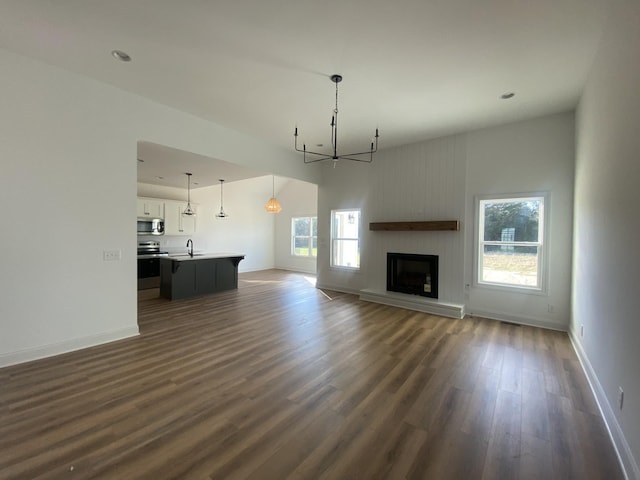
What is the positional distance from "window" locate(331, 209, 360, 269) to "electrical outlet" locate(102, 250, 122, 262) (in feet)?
14.6

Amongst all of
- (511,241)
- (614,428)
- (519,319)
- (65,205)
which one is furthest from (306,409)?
(511,241)

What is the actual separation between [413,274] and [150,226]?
6767 millimetres

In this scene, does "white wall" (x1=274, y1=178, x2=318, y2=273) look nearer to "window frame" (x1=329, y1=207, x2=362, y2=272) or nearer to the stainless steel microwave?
"window frame" (x1=329, y1=207, x2=362, y2=272)

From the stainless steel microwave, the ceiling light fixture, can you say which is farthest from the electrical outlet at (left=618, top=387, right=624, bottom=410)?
the stainless steel microwave

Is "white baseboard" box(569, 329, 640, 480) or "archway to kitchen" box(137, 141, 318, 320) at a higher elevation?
"archway to kitchen" box(137, 141, 318, 320)

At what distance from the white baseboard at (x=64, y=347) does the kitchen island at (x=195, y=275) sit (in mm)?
2096

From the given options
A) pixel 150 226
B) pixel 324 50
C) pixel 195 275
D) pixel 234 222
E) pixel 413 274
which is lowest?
pixel 195 275

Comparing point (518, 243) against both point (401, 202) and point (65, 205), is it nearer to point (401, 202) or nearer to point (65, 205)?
point (401, 202)

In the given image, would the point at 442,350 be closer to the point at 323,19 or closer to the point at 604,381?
the point at 604,381

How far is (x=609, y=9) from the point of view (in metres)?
2.14

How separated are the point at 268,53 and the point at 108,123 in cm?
224

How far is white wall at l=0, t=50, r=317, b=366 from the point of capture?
2.86 meters

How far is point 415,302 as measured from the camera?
5.22m

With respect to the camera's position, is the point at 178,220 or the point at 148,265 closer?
the point at 148,265
